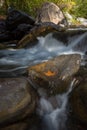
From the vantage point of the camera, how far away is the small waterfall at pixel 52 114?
4.61 m

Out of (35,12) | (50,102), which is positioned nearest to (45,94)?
(50,102)

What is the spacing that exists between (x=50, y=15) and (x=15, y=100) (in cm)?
1022

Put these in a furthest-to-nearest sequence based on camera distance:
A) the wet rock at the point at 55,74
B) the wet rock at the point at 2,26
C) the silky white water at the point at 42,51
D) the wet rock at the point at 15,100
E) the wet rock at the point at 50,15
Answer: the wet rock at the point at 50,15 < the wet rock at the point at 2,26 < the silky white water at the point at 42,51 < the wet rock at the point at 55,74 < the wet rock at the point at 15,100

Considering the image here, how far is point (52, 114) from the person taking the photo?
4.70 m

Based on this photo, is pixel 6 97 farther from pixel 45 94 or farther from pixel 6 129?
pixel 45 94

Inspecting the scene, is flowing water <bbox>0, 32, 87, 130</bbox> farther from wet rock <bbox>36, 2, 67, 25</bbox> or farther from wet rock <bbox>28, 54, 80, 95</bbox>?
wet rock <bbox>36, 2, 67, 25</bbox>

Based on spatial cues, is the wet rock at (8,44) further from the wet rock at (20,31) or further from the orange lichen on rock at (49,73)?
the orange lichen on rock at (49,73)

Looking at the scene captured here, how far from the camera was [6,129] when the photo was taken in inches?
163

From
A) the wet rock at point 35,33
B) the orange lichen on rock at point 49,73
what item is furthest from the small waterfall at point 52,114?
the wet rock at point 35,33

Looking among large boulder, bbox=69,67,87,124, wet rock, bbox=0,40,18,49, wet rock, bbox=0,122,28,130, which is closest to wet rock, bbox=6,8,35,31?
wet rock, bbox=0,40,18,49

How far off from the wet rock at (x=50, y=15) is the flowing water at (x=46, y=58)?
414 centimetres

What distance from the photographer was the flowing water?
184 inches

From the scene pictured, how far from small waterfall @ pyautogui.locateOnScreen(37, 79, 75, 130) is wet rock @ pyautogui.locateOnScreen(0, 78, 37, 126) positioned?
22cm

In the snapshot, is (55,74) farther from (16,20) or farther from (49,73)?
(16,20)
